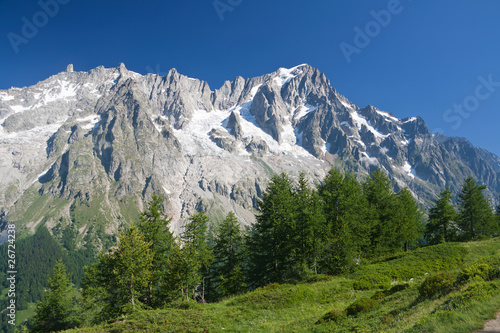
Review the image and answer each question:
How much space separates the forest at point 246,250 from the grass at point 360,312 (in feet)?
15.3

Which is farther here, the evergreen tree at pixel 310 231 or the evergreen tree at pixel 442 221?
the evergreen tree at pixel 442 221

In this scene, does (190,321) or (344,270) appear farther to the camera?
(344,270)

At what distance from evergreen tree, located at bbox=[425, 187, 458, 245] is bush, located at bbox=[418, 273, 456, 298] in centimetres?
4768

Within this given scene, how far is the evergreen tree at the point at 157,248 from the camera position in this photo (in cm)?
3256

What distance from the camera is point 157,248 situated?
33.8 m

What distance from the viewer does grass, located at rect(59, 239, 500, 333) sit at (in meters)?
9.26

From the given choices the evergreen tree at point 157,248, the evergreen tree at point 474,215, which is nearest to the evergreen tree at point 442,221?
the evergreen tree at point 474,215

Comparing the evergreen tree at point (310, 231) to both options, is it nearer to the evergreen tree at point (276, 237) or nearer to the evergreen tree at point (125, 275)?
the evergreen tree at point (276, 237)

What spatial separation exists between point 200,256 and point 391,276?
933 inches

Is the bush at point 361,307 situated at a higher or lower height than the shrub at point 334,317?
higher

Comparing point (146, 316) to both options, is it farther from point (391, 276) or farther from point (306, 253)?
point (391, 276)

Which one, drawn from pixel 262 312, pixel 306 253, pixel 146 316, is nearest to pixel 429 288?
pixel 262 312

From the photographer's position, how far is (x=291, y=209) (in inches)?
1282

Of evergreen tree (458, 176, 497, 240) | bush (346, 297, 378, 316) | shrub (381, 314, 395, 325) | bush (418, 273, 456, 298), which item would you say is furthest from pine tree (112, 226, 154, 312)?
evergreen tree (458, 176, 497, 240)
